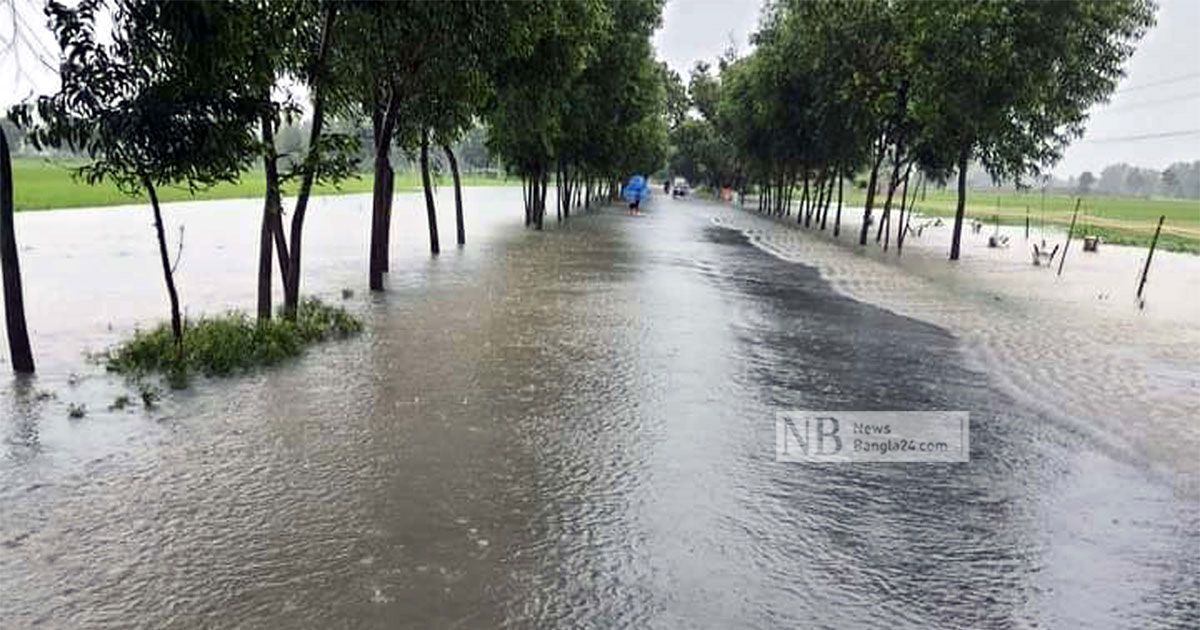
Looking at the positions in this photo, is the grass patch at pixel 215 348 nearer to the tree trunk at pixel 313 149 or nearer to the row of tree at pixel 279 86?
the row of tree at pixel 279 86

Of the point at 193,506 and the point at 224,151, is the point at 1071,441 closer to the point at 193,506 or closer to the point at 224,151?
the point at 193,506

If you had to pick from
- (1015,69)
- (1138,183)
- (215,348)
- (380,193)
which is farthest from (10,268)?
(1138,183)

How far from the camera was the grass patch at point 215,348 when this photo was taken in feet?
27.5

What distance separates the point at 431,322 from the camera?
12.1 m

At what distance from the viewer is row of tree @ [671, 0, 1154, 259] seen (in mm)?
20750

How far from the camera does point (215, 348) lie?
871 cm

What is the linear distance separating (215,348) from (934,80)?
19290 mm

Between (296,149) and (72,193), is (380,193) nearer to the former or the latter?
(296,149)

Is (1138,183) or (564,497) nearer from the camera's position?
(564,497)

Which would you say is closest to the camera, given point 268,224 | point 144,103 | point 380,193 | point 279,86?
point 144,103

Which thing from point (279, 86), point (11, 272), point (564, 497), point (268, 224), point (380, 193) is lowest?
point (564, 497)

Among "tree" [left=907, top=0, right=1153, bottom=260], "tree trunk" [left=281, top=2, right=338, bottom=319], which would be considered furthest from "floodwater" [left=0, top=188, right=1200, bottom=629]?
"tree" [left=907, top=0, right=1153, bottom=260]

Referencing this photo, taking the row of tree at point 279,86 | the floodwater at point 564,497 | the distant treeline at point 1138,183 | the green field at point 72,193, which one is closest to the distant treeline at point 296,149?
the row of tree at point 279,86

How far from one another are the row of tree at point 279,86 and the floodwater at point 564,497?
1999mm
